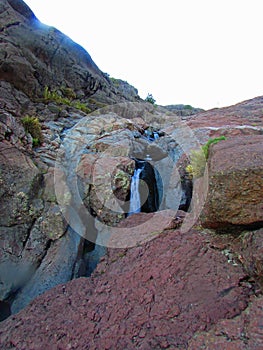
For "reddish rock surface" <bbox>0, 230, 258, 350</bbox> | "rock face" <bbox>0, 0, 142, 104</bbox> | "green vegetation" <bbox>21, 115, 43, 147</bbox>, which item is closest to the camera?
"reddish rock surface" <bbox>0, 230, 258, 350</bbox>

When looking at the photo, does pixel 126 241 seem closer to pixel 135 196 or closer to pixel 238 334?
pixel 238 334

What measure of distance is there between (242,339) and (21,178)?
567 centimetres

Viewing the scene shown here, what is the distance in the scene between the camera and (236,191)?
3.51 m

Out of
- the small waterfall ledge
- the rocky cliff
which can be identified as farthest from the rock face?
the small waterfall ledge

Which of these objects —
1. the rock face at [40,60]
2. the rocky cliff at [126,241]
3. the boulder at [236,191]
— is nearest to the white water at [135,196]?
the rocky cliff at [126,241]

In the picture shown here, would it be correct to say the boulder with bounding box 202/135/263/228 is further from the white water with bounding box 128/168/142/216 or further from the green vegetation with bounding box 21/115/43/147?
the green vegetation with bounding box 21/115/43/147

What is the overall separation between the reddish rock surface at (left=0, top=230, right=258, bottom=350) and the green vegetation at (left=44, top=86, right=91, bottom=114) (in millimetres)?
11371

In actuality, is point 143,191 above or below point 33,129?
below

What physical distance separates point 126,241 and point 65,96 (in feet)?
44.2

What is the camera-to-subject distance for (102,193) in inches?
261

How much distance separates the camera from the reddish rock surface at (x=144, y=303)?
2.79 meters

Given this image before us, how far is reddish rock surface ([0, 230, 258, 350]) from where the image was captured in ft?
9.16

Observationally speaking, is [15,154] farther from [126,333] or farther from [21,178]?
[126,333]

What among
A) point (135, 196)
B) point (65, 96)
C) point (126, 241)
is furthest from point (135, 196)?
point (65, 96)
